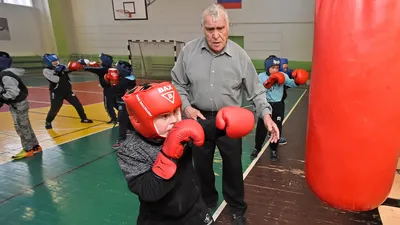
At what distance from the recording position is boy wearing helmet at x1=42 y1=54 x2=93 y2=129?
18.4ft

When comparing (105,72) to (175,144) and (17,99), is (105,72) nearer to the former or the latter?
(17,99)

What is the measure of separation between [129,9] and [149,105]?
14.1m

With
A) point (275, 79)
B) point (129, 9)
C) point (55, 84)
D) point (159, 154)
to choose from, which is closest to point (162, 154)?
point (159, 154)

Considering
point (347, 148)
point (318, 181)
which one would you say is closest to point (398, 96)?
point (347, 148)

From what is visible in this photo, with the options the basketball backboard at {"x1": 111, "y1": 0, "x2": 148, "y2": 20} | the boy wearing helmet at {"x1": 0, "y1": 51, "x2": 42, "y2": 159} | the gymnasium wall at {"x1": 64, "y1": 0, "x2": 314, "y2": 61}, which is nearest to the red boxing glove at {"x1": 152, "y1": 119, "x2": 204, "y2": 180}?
the boy wearing helmet at {"x1": 0, "y1": 51, "x2": 42, "y2": 159}

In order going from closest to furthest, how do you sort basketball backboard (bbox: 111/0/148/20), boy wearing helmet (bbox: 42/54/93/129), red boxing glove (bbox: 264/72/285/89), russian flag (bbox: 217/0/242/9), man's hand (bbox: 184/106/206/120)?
man's hand (bbox: 184/106/206/120)
red boxing glove (bbox: 264/72/285/89)
boy wearing helmet (bbox: 42/54/93/129)
russian flag (bbox: 217/0/242/9)
basketball backboard (bbox: 111/0/148/20)

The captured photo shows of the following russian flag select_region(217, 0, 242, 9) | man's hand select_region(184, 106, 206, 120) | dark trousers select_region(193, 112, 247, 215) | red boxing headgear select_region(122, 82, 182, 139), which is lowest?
dark trousers select_region(193, 112, 247, 215)

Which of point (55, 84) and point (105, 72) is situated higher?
point (105, 72)

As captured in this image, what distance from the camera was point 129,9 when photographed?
13945 millimetres

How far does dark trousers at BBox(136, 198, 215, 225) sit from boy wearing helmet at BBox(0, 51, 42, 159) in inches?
141

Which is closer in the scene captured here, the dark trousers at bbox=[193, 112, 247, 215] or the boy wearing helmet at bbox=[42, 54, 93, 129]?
the dark trousers at bbox=[193, 112, 247, 215]

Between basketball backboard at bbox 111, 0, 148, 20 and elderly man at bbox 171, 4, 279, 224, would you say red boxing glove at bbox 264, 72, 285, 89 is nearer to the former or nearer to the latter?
elderly man at bbox 171, 4, 279, 224

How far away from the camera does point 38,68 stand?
15562 mm

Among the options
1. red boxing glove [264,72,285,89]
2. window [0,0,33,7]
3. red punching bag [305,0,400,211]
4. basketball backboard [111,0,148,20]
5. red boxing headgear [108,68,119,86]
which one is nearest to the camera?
red punching bag [305,0,400,211]
